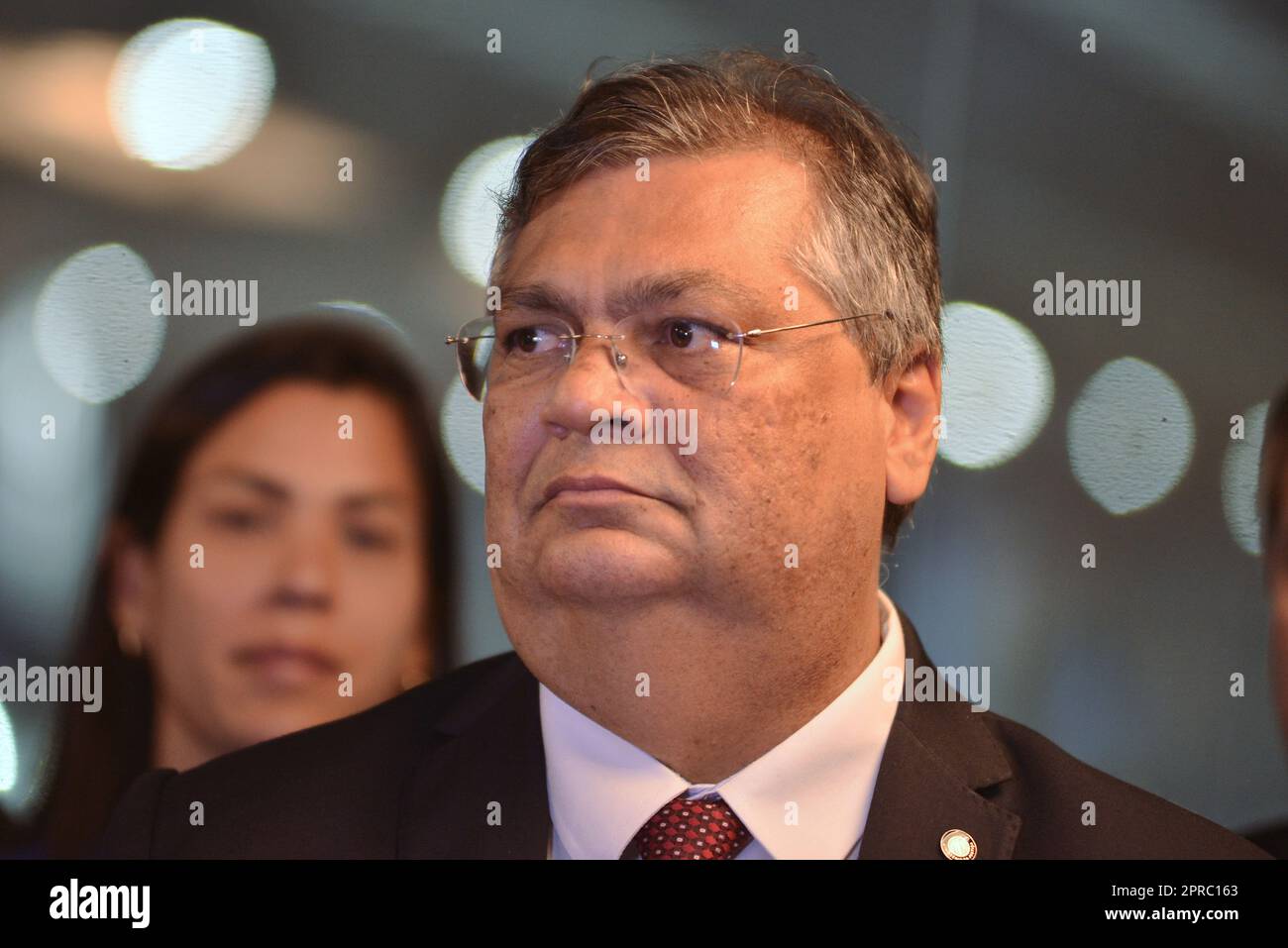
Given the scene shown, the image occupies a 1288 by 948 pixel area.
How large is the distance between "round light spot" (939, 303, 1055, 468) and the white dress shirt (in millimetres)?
566

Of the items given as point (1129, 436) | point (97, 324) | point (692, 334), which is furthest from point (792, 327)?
point (97, 324)

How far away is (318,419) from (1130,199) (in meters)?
1.64

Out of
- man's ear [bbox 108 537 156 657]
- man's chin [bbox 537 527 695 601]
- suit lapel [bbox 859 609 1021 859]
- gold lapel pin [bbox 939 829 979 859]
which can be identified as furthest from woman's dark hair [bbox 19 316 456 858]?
gold lapel pin [bbox 939 829 979 859]

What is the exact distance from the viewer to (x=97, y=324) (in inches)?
102

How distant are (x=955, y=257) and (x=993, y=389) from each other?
27cm

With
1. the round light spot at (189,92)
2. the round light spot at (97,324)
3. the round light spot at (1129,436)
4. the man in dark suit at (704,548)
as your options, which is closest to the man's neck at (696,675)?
the man in dark suit at (704,548)

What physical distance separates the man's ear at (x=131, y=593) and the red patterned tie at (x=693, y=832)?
1.13 metres

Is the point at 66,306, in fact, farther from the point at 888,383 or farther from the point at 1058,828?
the point at 1058,828

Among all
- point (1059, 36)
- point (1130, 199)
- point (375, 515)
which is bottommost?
point (375, 515)

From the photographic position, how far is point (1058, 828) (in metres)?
2.16

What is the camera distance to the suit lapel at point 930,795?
2.09 metres

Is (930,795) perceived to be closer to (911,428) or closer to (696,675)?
(696,675)

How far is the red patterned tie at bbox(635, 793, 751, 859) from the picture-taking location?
6.82 feet
